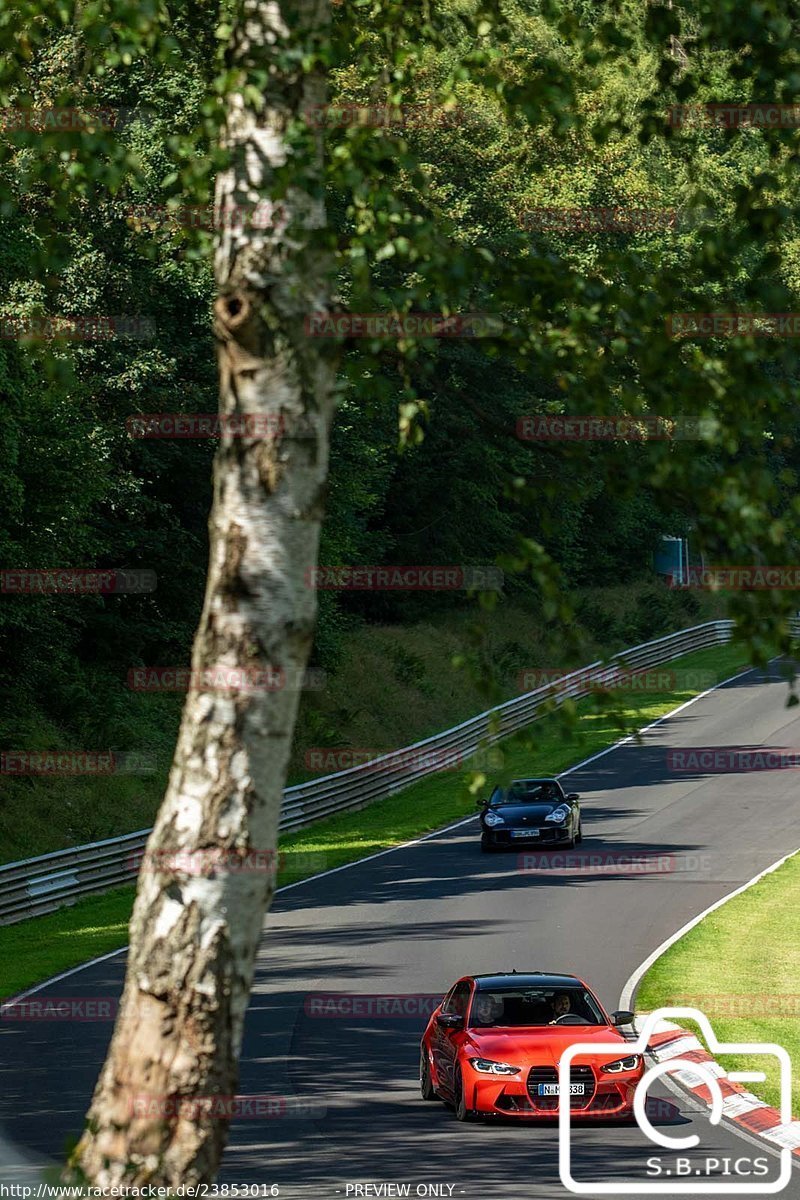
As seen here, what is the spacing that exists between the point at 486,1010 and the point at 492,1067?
999 millimetres

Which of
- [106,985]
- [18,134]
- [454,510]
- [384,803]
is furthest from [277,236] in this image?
[454,510]

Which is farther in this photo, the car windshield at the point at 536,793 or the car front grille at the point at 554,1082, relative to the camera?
the car windshield at the point at 536,793

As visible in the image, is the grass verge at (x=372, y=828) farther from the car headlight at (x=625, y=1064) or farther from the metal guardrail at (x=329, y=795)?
the car headlight at (x=625, y=1064)

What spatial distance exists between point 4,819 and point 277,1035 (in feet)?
54.8

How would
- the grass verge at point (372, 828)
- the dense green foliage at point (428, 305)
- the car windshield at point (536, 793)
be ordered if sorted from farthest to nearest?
the car windshield at point (536, 793), the grass verge at point (372, 828), the dense green foliage at point (428, 305)

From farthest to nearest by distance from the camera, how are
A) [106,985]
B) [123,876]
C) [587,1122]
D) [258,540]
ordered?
1. [123,876]
2. [106,985]
3. [587,1122]
4. [258,540]

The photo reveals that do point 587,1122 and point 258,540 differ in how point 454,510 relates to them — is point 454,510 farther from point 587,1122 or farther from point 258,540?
point 258,540

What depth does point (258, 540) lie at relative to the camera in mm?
5770

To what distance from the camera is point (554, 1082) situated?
14984 millimetres

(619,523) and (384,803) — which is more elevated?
(619,523)

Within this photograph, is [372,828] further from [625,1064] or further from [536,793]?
[625,1064]

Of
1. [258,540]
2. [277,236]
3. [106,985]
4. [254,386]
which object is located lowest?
[106,985]

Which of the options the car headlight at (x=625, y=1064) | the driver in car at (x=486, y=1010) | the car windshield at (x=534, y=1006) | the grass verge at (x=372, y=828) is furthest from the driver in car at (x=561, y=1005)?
the grass verge at (x=372, y=828)

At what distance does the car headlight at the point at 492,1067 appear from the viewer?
1501cm
